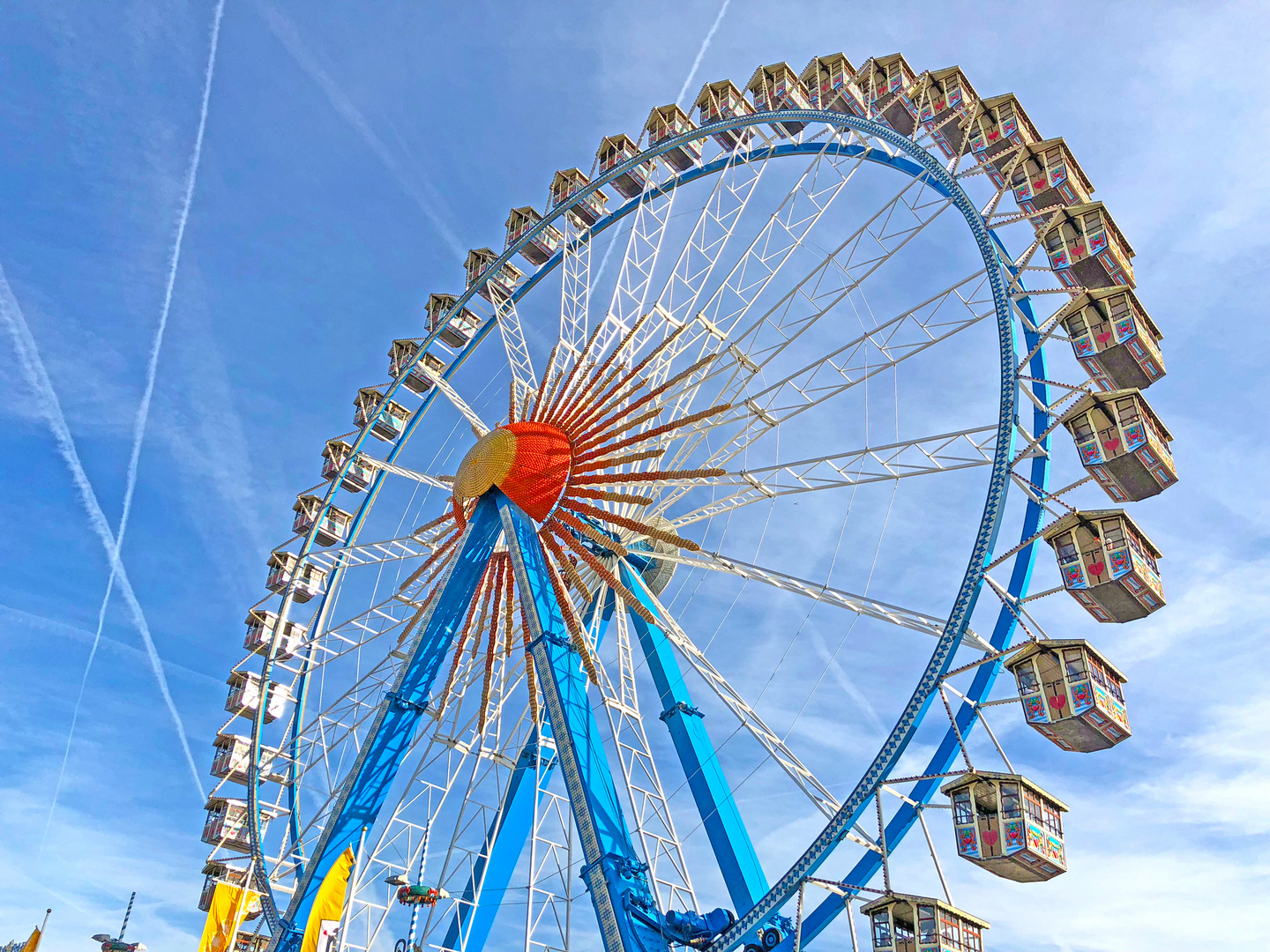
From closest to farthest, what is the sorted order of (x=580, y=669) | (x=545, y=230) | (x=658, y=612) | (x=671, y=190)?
(x=580, y=669) → (x=658, y=612) → (x=671, y=190) → (x=545, y=230)

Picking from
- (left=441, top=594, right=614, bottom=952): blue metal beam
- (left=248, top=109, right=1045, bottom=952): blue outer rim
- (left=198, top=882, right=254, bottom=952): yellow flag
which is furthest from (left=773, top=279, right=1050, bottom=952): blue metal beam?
(left=198, top=882, right=254, bottom=952): yellow flag

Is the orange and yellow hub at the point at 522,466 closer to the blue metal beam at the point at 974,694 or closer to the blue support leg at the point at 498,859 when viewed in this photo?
the blue support leg at the point at 498,859

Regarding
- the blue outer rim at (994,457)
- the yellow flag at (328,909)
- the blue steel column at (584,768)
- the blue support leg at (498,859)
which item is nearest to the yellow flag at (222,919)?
the blue outer rim at (994,457)

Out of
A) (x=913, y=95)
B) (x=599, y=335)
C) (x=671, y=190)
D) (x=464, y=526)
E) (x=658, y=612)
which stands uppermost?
(x=671, y=190)

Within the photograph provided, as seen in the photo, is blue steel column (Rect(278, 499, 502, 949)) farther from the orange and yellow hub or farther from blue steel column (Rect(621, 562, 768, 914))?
blue steel column (Rect(621, 562, 768, 914))

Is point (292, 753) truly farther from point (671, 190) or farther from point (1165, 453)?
point (1165, 453)

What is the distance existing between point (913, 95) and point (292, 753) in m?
17.5

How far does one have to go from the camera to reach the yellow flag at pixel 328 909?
1351 centimetres

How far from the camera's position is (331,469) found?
23.3 metres

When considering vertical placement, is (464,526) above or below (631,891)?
above

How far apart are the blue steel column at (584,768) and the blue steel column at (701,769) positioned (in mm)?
1691

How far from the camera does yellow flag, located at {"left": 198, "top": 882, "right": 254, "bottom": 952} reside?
14.5 m

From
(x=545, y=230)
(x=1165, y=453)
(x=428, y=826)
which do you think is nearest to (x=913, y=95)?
(x=1165, y=453)

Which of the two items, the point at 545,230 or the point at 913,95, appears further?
the point at 545,230
